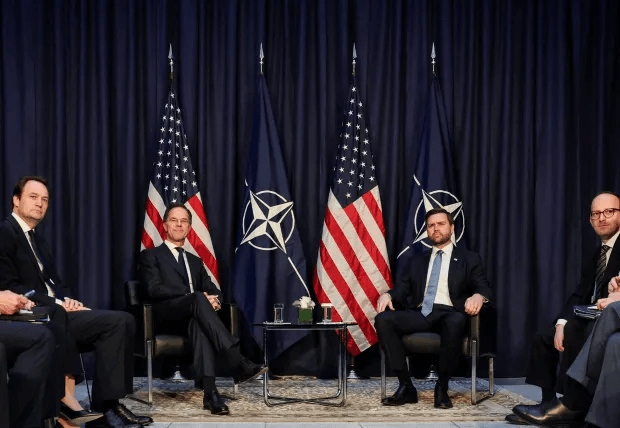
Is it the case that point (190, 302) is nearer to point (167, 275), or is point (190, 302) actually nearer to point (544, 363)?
point (167, 275)

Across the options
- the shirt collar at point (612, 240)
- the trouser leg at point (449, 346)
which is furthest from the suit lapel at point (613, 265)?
the trouser leg at point (449, 346)

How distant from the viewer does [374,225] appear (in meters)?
5.92

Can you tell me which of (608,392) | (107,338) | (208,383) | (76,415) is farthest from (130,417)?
(608,392)

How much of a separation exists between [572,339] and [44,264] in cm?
316

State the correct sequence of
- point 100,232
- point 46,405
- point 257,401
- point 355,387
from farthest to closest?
point 100,232 < point 355,387 < point 257,401 < point 46,405

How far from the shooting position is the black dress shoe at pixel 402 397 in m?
4.95

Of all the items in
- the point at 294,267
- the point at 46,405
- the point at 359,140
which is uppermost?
the point at 359,140

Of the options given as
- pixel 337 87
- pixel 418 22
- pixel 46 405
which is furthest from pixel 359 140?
pixel 46 405

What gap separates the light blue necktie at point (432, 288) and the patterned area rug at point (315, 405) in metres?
0.63

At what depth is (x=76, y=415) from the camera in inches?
161

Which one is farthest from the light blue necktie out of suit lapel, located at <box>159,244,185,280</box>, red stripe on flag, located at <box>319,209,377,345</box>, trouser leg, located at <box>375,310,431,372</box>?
suit lapel, located at <box>159,244,185,280</box>

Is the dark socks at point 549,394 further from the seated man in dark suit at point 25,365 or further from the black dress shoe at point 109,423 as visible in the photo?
the seated man in dark suit at point 25,365

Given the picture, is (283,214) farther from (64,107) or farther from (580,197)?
(580,197)

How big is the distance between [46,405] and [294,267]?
2.63 metres
